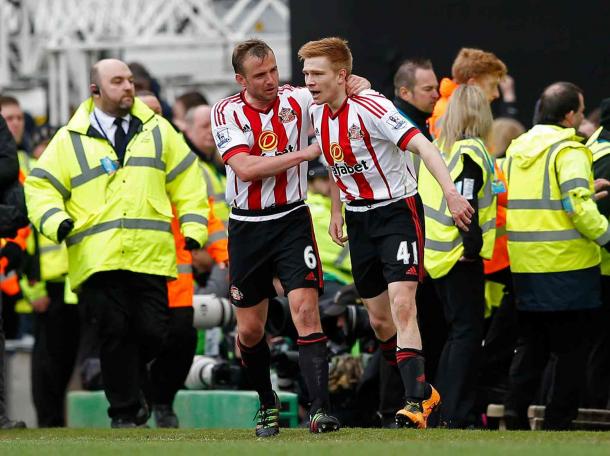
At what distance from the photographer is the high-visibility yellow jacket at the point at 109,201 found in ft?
37.2

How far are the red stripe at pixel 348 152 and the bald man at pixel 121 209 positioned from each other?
5.86 ft

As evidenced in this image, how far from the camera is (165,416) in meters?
12.4

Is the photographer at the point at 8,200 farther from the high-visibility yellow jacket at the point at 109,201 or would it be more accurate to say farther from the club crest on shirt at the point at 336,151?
the club crest on shirt at the point at 336,151

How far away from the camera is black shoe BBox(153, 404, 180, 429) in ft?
40.5

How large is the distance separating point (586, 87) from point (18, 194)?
14.2 feet

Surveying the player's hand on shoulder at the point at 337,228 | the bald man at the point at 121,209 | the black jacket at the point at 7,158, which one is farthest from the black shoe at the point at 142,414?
the player's hand on shoulder at the point at 337,228

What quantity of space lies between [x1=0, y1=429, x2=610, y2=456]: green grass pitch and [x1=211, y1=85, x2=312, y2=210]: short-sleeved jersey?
129 centimetres

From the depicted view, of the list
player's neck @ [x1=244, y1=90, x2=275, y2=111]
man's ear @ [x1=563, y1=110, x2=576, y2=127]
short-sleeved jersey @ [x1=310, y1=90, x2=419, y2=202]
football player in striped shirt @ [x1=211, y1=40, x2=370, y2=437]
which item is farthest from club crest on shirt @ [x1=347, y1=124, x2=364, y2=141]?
man's ear @ [x1=563, y1=110, x2=576, y2=127]

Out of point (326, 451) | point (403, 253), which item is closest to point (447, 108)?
point (403, 253)

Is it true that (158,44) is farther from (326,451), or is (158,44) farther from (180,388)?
(326,451)

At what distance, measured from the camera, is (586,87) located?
13.3 meters

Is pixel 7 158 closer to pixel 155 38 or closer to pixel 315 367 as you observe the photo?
pixel 315 367

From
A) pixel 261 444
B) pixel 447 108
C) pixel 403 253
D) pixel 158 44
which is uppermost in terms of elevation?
pixel 158 44

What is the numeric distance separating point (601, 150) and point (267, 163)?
2951 mm
